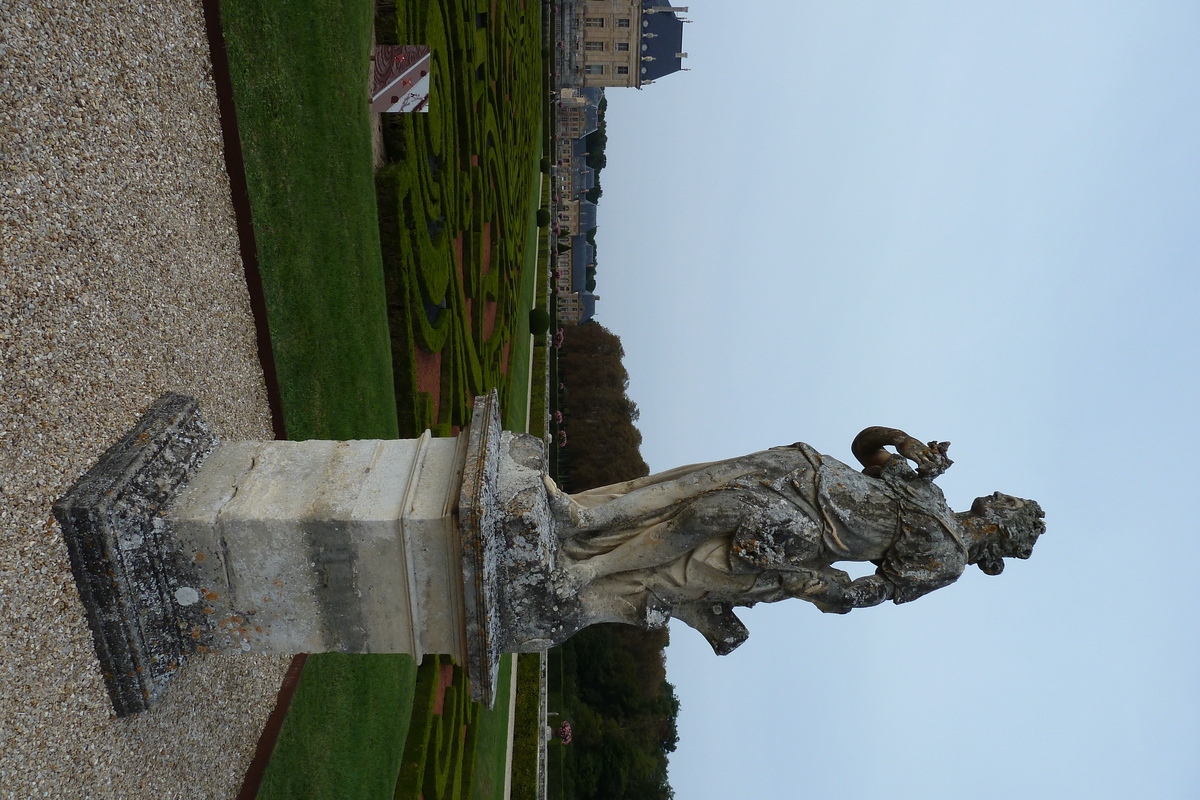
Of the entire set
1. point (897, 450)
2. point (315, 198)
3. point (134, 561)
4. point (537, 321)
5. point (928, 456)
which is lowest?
point (537, 321)

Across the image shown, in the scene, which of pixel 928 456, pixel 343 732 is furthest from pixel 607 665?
pixel 928 456

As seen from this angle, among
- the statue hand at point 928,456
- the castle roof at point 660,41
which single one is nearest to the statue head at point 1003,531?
the statue hand at point 928,456

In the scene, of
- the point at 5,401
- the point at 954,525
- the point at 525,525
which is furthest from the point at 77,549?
the point at 954,525

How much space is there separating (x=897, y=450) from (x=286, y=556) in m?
5.52

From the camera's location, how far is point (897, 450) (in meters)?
7.20

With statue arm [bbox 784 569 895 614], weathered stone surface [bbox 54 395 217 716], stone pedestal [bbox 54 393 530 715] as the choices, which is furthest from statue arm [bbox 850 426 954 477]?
weathered stone surface [bbox 54 395 217 716]

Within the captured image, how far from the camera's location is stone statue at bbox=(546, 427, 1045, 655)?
648 cm

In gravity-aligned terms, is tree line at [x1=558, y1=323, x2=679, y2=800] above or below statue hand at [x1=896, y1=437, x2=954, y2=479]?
below

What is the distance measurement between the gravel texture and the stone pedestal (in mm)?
266

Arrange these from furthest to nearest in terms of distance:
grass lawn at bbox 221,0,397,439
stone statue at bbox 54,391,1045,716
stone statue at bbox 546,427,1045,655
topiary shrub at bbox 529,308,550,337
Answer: topiary shrub at bbox 529,308,550,337, grass lawn at bbox 221,0,397,439, stone statue at bbox 546,427,1045,655, stone statue at bbox 54,391,1045,716

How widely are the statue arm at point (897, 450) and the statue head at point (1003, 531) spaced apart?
0.69 meters

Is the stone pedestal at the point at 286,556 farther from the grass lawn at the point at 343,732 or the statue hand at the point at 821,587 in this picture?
the grass lawn at the point at 343,732

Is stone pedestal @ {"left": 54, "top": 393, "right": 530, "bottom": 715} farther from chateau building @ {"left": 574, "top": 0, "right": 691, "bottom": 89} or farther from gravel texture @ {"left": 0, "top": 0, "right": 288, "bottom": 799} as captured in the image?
chateau building @ {"left": 574, "top": 0, "right": 691, "bottom": 89}

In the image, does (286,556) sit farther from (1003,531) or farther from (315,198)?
(1003,531)
